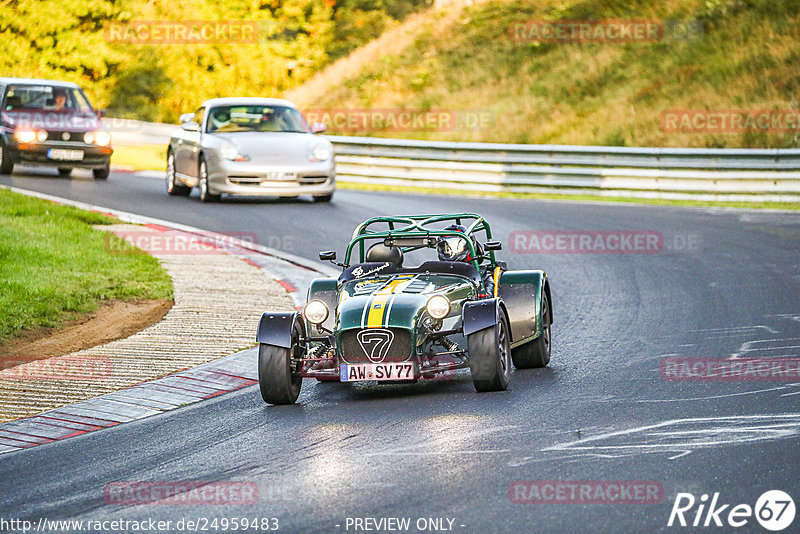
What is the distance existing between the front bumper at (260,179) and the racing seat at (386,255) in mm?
10138

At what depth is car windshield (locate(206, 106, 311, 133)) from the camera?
2075cm

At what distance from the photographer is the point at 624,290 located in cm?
1320

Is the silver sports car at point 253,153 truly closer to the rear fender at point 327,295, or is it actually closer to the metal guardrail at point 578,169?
the metal guardrail at point 578,169

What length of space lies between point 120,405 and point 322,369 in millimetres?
1452

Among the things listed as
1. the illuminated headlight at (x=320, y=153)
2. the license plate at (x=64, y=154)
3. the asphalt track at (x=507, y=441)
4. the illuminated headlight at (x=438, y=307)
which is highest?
the illuminated headlight at (x=320, y=153)

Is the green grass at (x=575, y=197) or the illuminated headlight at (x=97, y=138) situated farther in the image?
the illuminated headlight at (x=97, y=138)

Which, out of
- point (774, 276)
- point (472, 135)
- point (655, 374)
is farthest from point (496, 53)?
point (655, 374)

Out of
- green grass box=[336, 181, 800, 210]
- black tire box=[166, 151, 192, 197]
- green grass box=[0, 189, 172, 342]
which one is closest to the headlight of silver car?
black tire box=[166, 151, 192, 197]

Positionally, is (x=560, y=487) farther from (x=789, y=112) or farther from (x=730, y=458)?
(x=789, y=112)

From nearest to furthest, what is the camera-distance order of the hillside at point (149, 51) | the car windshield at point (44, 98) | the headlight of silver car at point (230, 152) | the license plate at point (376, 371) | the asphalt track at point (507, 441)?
the asphalt track at point (507, 441), the license plate at point (376, 371), the headlight of silver car at point (230, 152), the car windshield at point (44, 98), the hillside at point (149, 51)

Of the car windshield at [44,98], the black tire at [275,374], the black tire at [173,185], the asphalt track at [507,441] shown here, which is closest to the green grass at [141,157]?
the car windshield at [44,98]

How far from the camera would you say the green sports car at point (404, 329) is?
848 centimetres

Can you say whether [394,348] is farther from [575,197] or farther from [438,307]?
[575,197]

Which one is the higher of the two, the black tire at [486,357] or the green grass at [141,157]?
the green grass at [141,157]
